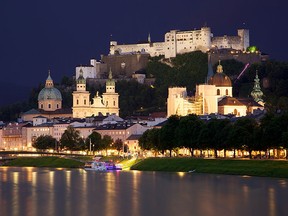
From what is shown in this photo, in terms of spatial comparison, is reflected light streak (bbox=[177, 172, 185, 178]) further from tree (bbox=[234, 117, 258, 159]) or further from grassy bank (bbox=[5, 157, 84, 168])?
grassy bank (bbox=[5, 157, 84, 168])

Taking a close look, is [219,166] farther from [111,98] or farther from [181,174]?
[111,98]

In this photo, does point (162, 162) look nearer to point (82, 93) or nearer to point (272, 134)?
point (272, 134)

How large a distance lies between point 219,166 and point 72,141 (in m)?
38.4

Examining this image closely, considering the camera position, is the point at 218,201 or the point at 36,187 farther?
the point at 36,187

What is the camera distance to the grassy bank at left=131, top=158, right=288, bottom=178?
59938 mm

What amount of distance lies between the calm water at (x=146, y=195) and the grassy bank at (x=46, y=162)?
70.0ft

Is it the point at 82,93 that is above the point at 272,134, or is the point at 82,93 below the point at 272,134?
above

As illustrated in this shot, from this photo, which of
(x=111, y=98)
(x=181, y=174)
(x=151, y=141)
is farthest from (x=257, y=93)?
(x=181, y=174)

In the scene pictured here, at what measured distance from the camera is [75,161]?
8669cm

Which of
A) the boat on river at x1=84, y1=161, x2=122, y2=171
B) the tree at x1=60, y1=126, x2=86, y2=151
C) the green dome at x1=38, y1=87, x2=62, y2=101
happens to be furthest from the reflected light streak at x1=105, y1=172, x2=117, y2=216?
the green dome at x1=38, y1=87, x2=62, y2=101

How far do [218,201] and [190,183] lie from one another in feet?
34.3

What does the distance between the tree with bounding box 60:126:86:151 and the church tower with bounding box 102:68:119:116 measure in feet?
78.5

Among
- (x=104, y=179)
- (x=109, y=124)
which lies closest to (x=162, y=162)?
(x=104, y=179)

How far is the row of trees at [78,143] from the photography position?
99.2 m
